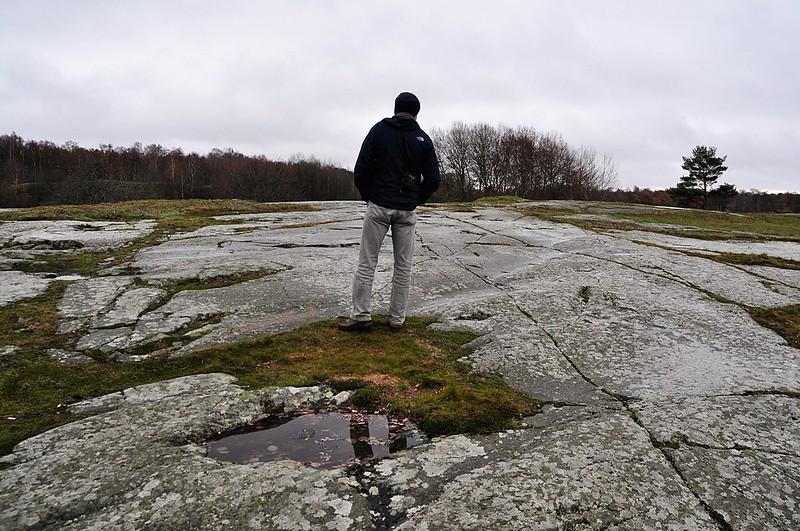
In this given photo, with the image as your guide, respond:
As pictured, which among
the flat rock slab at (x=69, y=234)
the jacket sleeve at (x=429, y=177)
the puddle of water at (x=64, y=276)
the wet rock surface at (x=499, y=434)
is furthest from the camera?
the flat rock slab at (x=69, y=234)

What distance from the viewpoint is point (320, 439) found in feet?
9.30

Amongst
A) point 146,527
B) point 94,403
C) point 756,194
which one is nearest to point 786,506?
point 146,527

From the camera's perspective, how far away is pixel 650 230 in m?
13.9

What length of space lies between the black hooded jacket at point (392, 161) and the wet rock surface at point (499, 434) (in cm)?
141

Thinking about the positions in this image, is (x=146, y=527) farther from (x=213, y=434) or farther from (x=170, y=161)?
(x=170, y=161)

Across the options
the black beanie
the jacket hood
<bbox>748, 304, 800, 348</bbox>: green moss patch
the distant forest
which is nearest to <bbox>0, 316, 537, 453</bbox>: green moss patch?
the jacket hood

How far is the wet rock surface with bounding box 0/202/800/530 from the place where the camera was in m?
2.12

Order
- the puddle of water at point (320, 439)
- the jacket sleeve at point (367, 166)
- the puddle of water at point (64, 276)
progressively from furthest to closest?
1. the puddle of water at point (64, 276)
2. the jacket sleeve at point (367, 166)
3. the puddle of water at point (320, 439)

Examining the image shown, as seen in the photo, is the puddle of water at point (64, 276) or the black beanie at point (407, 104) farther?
the puddle of water at point (64, 276)

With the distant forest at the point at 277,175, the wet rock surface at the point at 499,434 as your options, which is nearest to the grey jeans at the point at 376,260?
the wet rock surface at the point at 499,434

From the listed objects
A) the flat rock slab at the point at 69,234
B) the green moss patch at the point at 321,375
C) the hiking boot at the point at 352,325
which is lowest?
the green moss patch at the point at 321,375

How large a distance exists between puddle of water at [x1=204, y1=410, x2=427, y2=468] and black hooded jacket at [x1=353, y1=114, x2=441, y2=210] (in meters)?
2.24

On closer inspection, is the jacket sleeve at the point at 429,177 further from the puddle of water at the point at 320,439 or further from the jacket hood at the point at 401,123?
the puddle of water at the point at 320,439

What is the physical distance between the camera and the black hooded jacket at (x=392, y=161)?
14.9ft
